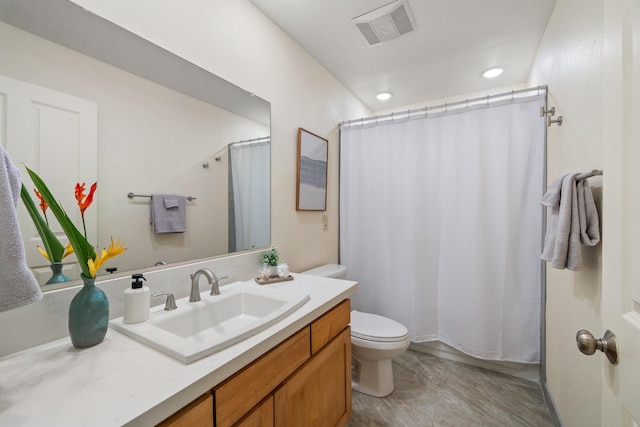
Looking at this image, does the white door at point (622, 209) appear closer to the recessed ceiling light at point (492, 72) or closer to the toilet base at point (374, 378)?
the toilet base at point (374, 378)

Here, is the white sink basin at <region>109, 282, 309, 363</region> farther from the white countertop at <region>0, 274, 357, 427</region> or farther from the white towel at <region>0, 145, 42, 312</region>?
the white towel at <region>0, 145, 42, 312</region>

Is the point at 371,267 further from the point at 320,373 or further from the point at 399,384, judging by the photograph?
the point at 320,373

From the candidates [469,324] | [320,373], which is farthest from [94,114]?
[469,324]

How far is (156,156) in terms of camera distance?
1115 mm

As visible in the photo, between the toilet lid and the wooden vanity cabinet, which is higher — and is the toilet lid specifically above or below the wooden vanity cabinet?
below

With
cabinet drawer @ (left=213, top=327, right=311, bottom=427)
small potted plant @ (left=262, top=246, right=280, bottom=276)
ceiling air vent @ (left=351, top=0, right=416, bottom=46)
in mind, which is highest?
ceiling air vent @ (left=351, top=0, right=416, bottom=46)

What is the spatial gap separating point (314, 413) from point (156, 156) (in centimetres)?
126

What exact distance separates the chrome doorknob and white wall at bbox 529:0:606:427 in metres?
0.57

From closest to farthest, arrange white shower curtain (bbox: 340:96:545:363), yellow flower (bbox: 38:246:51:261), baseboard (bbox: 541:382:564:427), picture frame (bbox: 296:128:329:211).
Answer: yellow flower (bbox: 38:246:51:261) < baseboard (bbox: 541:382:564:427) < white shower curtain (bbox: 340:96:545:363) < picture frame (bbox: 296:128:329:211)

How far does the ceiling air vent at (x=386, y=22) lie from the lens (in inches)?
63.9

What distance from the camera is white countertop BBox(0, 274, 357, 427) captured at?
0.52 metres

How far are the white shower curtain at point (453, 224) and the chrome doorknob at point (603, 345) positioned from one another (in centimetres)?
146

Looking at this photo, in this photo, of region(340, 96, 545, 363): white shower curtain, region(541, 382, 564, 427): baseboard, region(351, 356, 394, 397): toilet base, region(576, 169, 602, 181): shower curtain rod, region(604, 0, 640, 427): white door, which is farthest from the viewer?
region(340, 96, 545, 363): white shower curtain

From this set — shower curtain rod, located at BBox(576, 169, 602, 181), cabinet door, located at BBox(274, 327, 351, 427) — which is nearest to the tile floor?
cabinet door, located at BBox(274, 327, 351, 427)
